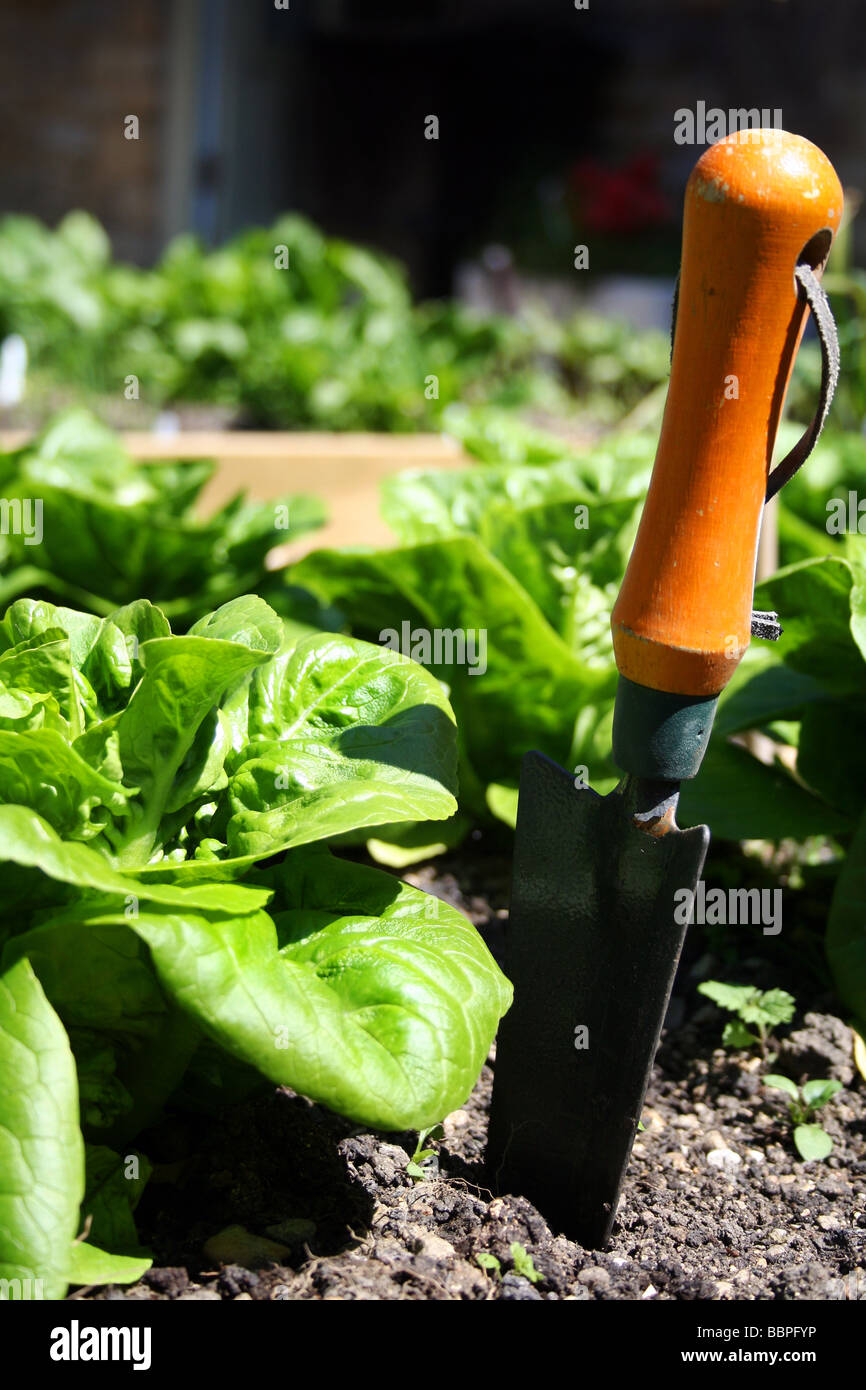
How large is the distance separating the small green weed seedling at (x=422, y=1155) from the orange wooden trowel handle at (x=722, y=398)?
499 mm

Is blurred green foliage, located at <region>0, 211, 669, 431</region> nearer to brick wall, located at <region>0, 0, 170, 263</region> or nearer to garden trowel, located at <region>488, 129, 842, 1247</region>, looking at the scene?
brick wall, located at <region>0, 0, 170, 263</region>

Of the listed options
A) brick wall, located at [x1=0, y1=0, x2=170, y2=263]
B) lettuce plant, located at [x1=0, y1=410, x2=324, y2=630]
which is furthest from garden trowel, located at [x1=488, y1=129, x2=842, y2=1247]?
brick wall, located at [x1=0, y1=0, x2=170, y2=263]

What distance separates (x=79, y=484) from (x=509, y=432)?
818mm

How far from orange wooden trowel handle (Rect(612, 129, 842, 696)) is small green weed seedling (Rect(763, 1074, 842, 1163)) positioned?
564 mm

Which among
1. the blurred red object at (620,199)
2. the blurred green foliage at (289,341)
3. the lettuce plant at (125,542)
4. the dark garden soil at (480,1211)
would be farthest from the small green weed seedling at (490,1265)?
the blurred red object at (620,199)

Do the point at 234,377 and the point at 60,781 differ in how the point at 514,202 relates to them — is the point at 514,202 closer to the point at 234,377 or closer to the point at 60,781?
the point at 234,377

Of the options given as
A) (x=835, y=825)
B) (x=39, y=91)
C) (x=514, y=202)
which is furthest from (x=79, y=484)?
(x=514, y=202)

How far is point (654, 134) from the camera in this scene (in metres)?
7.83

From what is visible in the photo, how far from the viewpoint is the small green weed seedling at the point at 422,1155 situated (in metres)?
1.12

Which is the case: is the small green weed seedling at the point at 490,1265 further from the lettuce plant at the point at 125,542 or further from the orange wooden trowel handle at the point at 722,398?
the lettuce plant at the point at 125,542

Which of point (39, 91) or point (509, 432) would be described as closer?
point (509, 432)

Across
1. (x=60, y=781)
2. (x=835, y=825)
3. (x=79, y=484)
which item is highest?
(x=79, y=484)

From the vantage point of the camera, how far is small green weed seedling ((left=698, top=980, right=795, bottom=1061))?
1346mm

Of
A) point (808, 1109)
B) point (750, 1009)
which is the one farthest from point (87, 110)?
point (808, 1109)
